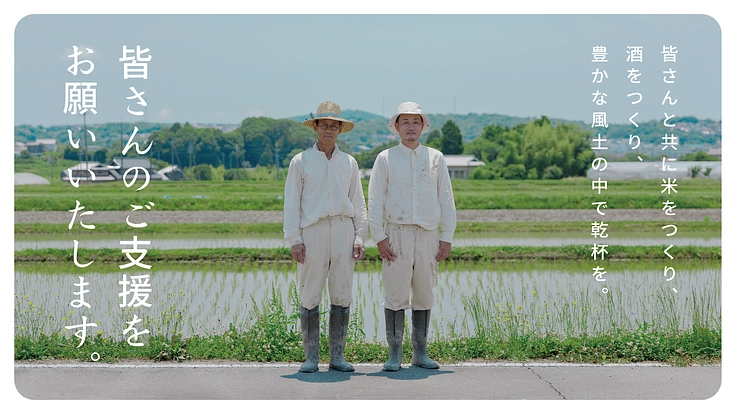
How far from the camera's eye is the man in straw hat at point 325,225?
589 cm

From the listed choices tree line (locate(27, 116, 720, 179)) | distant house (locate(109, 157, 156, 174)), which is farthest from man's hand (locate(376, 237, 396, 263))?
tree line (locate(27, 116, 720, 179))

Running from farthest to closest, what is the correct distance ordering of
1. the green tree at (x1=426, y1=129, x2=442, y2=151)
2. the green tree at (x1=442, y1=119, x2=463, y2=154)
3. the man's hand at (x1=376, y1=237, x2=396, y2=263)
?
→ the green tree at (x1=442, y1=119, x2=463, y2=154) < the green tree at (x1=426, y1=129, x2=442, y2=151) < the man's hand at (x1=376, y1=237, x2=396, y2=263)

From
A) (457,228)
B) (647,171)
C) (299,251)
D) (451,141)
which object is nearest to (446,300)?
(299,251)

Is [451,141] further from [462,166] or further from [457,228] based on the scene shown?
[457,228]

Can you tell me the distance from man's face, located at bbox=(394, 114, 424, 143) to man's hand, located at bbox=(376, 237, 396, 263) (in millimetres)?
742

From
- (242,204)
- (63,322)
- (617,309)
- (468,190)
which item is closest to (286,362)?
(63,322)

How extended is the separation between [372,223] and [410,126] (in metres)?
0.75

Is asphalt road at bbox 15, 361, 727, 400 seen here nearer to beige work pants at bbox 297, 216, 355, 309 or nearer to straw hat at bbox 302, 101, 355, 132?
beige work pants at bbox 297, 216, 355, 309

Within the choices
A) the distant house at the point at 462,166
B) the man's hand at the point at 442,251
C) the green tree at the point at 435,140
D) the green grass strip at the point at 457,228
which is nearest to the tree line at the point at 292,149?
the green tree at the point at 435,140

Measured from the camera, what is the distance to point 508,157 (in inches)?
2667

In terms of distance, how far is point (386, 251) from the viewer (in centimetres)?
599

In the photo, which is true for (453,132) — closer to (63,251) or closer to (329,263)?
(63,251)

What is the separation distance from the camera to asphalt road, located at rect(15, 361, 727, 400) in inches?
211

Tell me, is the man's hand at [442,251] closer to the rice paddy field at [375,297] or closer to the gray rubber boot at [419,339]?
the gray rubber boot at [419,339]
